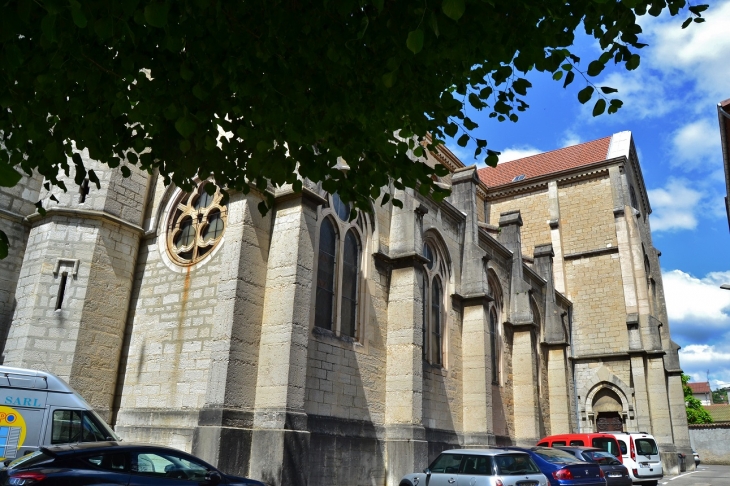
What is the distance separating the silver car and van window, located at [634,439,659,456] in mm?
8220

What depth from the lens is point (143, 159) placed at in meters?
6.22

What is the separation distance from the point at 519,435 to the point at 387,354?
30.0ft

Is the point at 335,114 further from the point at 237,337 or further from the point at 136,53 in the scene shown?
the point at 237,337

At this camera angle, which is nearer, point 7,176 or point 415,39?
point 7,176

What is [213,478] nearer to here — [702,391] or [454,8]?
[454,8]

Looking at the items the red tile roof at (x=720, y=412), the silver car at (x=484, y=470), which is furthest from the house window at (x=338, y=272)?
the red tile roof at (x=720, y=412)

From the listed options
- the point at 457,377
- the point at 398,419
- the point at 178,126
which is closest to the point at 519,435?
the point at 457,377

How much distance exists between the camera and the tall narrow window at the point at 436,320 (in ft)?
55.9

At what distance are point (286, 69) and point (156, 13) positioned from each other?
1511 millimetres

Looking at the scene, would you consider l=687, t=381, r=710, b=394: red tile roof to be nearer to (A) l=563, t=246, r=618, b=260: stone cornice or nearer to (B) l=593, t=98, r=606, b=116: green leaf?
(A) l=563, t=246, r=618, b=260: stone cornice

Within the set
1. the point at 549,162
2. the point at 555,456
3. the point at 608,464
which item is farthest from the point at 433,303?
the point at 549,162

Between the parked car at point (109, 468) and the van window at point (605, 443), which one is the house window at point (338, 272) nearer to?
the parked car at point (109, 468)

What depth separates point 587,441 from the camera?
15.7 meters

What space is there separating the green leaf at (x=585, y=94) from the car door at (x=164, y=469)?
18.1 feet
